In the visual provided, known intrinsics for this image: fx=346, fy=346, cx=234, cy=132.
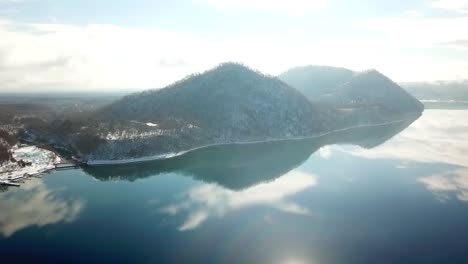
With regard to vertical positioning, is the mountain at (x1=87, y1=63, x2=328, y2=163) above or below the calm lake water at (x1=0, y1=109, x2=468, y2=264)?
above

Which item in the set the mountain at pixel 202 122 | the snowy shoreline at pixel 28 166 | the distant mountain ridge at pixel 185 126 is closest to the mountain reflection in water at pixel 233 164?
the distant mountain ridge at pixel 185 126

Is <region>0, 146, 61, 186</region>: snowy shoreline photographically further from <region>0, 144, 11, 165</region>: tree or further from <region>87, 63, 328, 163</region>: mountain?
<region>87, 63, 328, 163</region>: mountain

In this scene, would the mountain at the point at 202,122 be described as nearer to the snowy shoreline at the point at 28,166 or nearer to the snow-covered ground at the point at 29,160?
the snow-covered ground at the point at 29,160

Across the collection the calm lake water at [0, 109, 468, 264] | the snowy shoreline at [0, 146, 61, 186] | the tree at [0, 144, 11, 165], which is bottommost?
the calm lake water at [0, 109, 468, 264]

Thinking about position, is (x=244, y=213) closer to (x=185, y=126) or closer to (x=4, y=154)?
(x=4, y=154)

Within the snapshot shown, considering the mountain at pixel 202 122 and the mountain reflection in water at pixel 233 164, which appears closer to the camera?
the mountain reflection in water at pixel 233 164

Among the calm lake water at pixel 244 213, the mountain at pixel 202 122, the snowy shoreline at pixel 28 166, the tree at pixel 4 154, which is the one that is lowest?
the calm lake water at pixel 244 213

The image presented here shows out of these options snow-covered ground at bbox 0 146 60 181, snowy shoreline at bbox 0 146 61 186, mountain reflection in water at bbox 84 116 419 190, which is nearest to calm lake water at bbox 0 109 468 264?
mountain reflection in water at bbox 84 116 419 190
